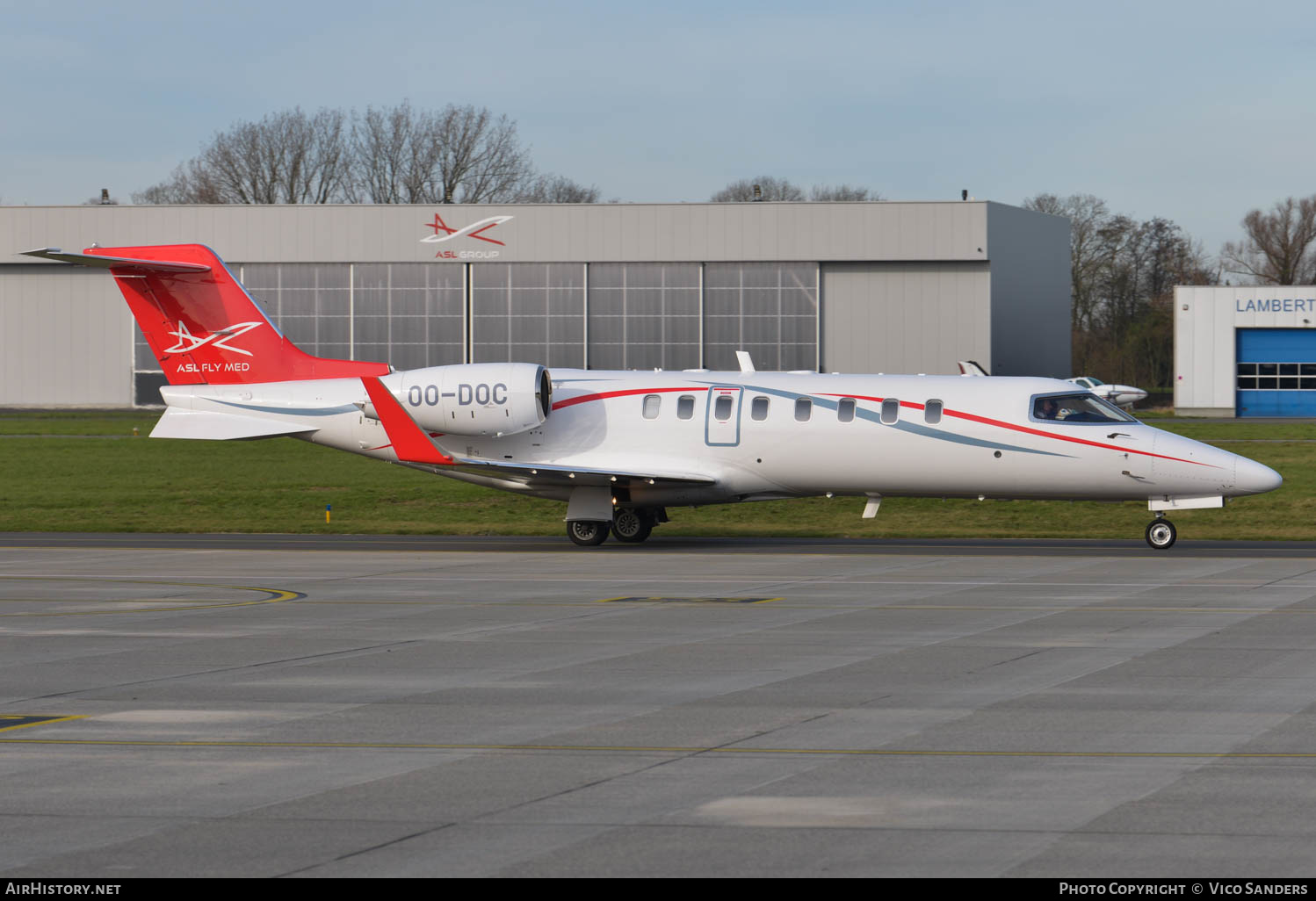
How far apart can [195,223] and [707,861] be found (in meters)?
74.4

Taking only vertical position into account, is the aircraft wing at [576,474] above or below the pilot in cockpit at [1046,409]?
below

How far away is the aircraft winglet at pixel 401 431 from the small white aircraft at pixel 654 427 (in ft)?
0.10

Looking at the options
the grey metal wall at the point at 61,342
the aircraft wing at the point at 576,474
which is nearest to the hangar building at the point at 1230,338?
the grey metal wall at the point at 61,342

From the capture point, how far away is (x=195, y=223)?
76938 mm

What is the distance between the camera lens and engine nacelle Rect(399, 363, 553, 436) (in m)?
27.8

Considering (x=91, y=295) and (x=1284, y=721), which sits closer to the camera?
(x=1284, y=721)

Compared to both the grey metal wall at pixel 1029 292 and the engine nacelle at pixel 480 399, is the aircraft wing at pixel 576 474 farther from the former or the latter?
the grey metal wall at pixel 1029 292

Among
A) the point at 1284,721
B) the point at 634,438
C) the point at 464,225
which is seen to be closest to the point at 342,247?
the point at 464,225

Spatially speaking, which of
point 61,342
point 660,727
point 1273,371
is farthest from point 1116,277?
point 660,727

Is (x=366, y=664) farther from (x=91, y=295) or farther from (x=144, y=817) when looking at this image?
(x=91, y=295)

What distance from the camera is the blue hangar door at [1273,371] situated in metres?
79.6

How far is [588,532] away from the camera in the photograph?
93.1ft

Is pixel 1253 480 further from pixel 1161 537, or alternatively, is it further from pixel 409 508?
pixel 409 508

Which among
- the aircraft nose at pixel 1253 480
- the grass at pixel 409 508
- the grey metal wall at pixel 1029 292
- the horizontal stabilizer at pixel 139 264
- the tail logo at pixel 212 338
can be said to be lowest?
the grass at pixel 409 508
